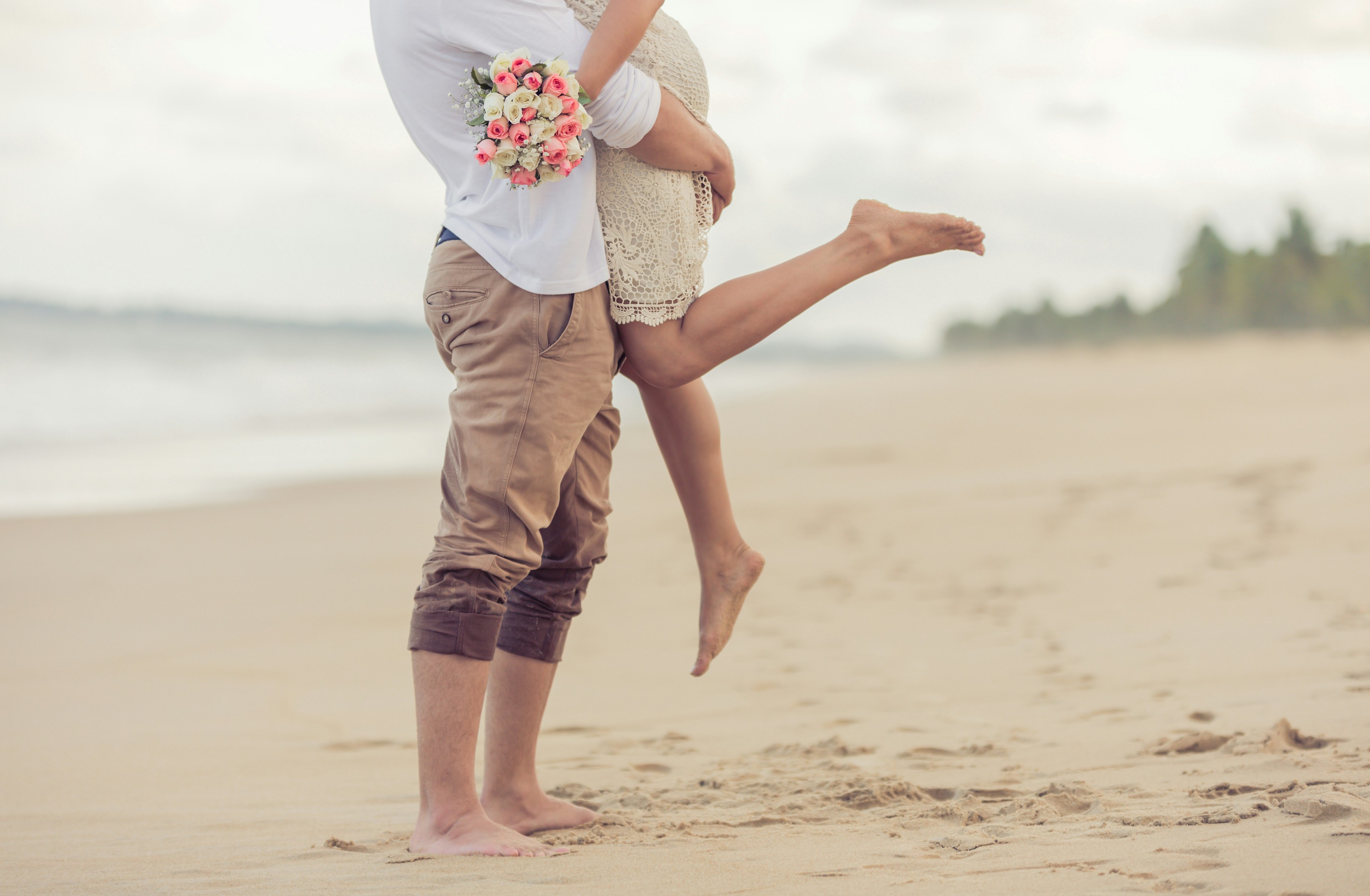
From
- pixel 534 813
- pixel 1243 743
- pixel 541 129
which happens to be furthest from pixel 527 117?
pixel 1243 743

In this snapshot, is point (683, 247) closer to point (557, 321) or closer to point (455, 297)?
point (557, 321)

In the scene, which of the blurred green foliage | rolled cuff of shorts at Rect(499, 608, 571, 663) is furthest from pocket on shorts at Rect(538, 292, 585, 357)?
the blurred green foliage

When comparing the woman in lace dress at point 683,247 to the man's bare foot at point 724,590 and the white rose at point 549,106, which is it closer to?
the white rose at point 549,106

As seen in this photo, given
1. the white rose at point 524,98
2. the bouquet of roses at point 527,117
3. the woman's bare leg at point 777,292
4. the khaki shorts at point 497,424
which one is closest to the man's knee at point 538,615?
the khaki shorts at point 497,424

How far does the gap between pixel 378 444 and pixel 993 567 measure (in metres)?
7.27

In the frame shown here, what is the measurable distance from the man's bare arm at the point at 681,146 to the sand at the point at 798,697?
1.17 m

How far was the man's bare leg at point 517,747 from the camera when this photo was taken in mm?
2197

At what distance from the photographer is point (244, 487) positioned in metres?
7.68

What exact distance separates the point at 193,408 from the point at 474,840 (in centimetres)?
1251

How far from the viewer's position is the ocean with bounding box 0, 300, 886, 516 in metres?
7.97

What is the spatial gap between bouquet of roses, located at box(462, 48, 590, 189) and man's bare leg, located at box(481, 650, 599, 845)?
Answer: 980 millimetres

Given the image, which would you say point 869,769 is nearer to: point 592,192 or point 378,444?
point 592,192

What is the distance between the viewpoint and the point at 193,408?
13.1 meters

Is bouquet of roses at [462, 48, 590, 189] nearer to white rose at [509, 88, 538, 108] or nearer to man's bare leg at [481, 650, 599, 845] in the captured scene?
white rose at [509, 88, 538, 108]
